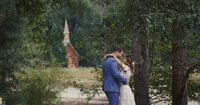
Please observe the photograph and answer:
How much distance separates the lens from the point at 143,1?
6.41 meters

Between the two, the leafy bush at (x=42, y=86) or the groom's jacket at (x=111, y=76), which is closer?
the groom's jacket at (x=111, y=76)

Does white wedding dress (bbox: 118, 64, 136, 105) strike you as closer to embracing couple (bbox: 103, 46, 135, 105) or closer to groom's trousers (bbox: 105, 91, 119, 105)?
embracing couple (bbox: 103, 46, 135, 105)

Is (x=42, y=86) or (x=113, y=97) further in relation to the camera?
(x=42, y=86)

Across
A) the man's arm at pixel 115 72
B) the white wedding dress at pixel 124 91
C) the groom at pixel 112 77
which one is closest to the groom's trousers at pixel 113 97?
the groom at pixel 112 77

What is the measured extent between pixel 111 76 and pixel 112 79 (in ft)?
0.20

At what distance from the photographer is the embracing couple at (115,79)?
5949 mm

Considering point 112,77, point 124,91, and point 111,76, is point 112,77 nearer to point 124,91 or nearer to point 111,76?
point 111,76

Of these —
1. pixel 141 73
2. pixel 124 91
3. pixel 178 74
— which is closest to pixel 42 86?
pixel 141 73

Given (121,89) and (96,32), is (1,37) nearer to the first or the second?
(121,89)

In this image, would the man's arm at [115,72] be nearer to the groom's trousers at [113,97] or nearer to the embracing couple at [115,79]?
the embracing couple at [115,79]

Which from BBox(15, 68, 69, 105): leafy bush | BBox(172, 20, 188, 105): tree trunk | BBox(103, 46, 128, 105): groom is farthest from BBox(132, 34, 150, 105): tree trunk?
BBox(15, 68, 69, 105): leafy bush

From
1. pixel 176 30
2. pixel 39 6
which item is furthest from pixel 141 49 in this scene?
pixel 39 6

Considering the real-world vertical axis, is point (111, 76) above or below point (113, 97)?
above

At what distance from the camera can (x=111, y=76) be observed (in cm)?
599
